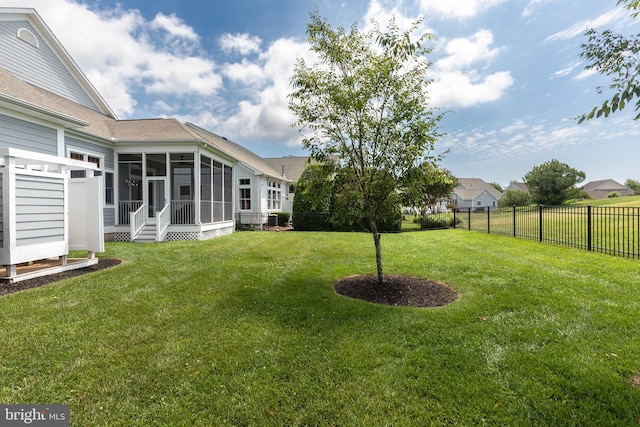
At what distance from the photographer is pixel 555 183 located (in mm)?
42562

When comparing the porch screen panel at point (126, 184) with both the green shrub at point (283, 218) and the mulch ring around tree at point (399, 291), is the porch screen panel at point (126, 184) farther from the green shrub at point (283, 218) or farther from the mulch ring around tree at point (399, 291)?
the mulch ring around tree at point (399, 291)

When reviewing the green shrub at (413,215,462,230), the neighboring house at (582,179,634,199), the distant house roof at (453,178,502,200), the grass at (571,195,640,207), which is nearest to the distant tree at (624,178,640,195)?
the neighboring house at (582,179,634,199)

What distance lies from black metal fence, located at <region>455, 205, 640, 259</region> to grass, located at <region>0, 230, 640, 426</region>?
10.6 feet

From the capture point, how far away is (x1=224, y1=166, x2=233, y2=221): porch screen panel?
1562cm

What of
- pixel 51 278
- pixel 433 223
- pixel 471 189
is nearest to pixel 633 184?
pixel 471 189

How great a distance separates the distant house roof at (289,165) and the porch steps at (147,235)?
15.7 meters

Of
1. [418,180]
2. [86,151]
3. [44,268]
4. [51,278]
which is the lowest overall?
[51,278]

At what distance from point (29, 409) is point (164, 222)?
10.3m

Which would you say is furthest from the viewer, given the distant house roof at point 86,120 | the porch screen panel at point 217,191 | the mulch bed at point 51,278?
the porch screen panel at point 217,191

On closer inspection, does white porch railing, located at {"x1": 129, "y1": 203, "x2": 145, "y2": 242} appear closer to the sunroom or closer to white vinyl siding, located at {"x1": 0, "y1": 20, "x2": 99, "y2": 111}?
the sunroom

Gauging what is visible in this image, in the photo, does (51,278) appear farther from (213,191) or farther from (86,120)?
(213,191)

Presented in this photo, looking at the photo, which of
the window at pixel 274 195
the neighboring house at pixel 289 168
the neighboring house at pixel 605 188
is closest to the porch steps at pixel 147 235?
the window at pixel 274 195

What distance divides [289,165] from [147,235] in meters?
19.0

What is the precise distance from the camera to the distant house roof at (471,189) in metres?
55.2
